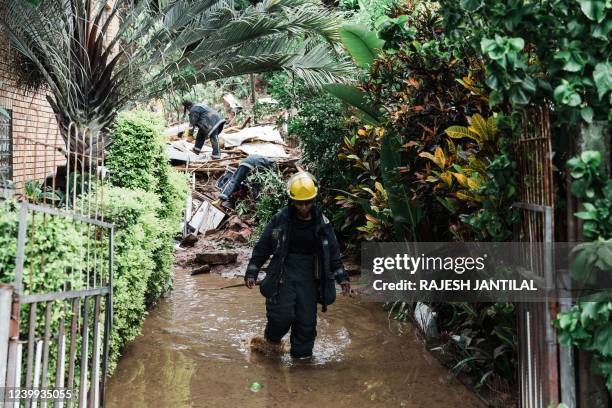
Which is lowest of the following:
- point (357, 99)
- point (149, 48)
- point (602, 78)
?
point (602, 78)

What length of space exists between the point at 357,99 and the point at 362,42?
0.73 meters

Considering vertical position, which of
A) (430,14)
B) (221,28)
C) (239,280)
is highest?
(221,28)

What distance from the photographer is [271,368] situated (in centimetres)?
530

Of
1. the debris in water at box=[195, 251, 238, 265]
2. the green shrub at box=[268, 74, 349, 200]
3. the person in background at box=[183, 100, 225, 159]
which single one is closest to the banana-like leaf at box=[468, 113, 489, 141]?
the green shrub at box=[268, 74, 349, 200]

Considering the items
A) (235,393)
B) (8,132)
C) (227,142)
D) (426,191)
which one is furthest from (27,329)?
(227,142)

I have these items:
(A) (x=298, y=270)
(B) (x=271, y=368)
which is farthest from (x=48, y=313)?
(A) (x=298, y=270)

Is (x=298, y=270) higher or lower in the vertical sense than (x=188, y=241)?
lower

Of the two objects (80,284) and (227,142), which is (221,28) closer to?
(80,284)

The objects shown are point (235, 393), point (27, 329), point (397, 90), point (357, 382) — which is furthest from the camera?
point (397, 90)

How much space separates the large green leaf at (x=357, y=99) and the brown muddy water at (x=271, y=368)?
98.5 inches

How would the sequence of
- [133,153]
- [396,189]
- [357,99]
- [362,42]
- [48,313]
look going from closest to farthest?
[48,313], [396,189], [133,153], [362,42], [357,99]

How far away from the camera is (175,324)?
6652 millimetres

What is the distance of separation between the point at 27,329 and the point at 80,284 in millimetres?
421

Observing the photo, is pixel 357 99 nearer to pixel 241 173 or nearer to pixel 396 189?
pixel 396 189
